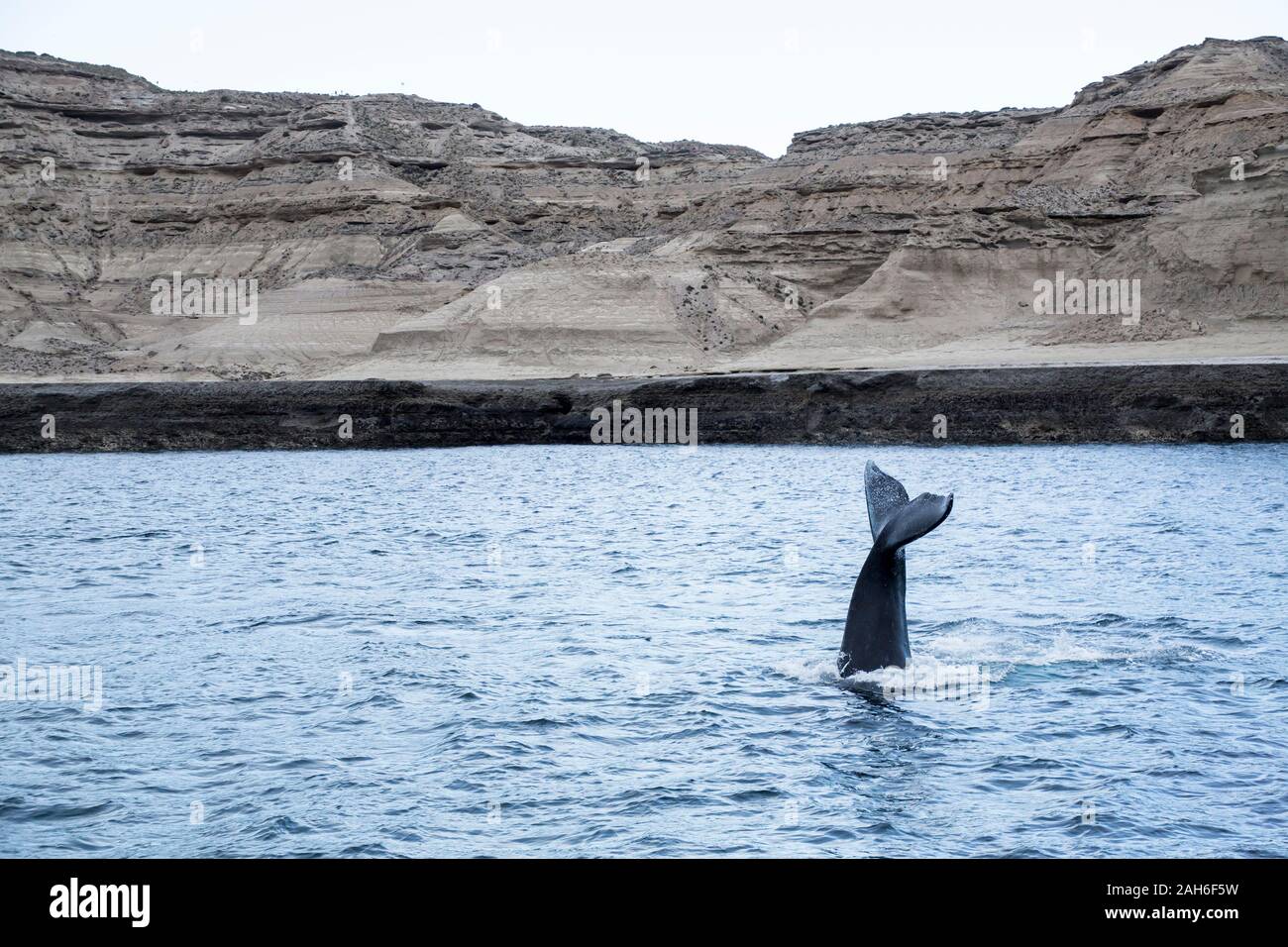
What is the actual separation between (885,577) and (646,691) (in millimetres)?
2690

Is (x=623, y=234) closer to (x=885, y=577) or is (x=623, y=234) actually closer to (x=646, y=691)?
(x=646, y=691)

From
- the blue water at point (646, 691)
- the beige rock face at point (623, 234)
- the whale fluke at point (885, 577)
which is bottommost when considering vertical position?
the blue water at point (646, 691)

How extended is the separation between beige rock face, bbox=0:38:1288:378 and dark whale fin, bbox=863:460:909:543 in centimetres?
5132

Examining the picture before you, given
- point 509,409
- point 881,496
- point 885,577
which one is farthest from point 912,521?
point 509,409

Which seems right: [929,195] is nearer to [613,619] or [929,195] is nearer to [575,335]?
[575,335]

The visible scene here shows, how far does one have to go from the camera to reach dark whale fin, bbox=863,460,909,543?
11.6m

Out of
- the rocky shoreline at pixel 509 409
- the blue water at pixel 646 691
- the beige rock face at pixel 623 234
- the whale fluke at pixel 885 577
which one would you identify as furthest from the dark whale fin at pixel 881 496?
the beige rock face at pixel 623 234

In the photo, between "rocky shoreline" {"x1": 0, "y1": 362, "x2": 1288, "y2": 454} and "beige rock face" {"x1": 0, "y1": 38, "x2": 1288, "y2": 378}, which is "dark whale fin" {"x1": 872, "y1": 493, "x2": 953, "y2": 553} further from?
"beige rock face" {"x1": 0, "y1": 38, "x2": 1288, "y2": 378}

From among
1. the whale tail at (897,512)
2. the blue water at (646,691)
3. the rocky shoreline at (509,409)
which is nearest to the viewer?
the blue water at (646,691)

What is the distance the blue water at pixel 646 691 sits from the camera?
31.7ft

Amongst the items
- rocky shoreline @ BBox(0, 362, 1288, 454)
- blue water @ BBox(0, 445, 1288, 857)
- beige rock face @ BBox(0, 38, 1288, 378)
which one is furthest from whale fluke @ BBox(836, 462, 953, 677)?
beige rock face @ BBox(0, 38, 1288, 378)

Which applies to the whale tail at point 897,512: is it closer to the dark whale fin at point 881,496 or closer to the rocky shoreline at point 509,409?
the dark whale fin at point 881,496

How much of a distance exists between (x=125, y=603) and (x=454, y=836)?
11.8 meters
